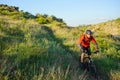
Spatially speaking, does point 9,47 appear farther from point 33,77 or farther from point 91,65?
point 91,65

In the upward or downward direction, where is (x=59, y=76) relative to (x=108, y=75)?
upward

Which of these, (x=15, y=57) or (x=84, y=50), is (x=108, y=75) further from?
(x=15, y=57)

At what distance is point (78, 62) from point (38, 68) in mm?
4193

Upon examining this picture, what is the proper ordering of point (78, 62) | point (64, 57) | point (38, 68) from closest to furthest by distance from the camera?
point (38, 68) < point (64, 57) < point (78, 62)

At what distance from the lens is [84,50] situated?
46.0 feet

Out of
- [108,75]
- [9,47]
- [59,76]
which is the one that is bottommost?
[108,75]

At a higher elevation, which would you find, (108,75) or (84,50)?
(84,50)

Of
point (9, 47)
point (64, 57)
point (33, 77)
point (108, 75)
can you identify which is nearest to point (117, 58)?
point (108, 75)

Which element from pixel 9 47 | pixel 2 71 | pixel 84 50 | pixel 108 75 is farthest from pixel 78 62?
pixel 2 71

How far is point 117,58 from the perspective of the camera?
54.7ft

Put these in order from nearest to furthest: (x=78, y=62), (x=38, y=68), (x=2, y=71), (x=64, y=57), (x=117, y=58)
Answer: (x=2, y=71), (x=38, y=68), (x=64, y=57), (x=78, y=62), (x=117, y=58)

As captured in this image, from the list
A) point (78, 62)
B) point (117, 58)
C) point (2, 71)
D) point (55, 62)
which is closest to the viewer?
point (2, 71)

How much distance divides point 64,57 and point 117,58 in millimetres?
4520

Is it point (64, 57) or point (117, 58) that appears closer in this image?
point (64, 57)
